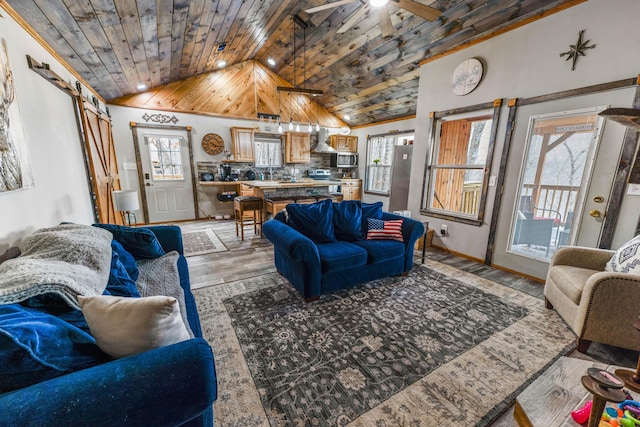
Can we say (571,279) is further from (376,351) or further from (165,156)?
(165,156)

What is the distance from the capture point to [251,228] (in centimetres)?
520

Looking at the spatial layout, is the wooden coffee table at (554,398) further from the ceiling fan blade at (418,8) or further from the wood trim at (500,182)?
the ceiling fan blade at (418,8)

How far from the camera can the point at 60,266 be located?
115 centimetres

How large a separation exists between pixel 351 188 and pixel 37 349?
6.67 meters

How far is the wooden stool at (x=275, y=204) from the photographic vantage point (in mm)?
4293

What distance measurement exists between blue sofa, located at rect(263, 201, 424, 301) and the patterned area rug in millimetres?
151

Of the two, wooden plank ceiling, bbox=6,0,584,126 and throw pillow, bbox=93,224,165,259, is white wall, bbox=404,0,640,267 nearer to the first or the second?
wooden plank ceiling, bbox=6,0,584,126

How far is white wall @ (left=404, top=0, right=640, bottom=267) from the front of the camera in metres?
2.28

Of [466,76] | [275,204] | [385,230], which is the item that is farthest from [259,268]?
[466,76]

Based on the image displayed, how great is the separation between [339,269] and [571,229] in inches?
99.6

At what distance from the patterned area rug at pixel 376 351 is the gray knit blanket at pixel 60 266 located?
922 mm

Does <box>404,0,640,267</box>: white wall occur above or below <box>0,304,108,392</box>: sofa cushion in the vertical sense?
above

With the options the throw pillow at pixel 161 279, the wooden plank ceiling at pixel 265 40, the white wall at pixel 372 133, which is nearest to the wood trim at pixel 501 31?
the wooden plank ceiling at pixel 265 40

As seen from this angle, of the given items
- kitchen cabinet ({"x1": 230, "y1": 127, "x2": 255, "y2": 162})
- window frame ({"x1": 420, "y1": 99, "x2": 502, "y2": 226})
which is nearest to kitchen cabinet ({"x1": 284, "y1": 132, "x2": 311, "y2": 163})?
kitchen cabinet ({"x1": 230, "y1": 127, "x2": 255, "y2": 162})
